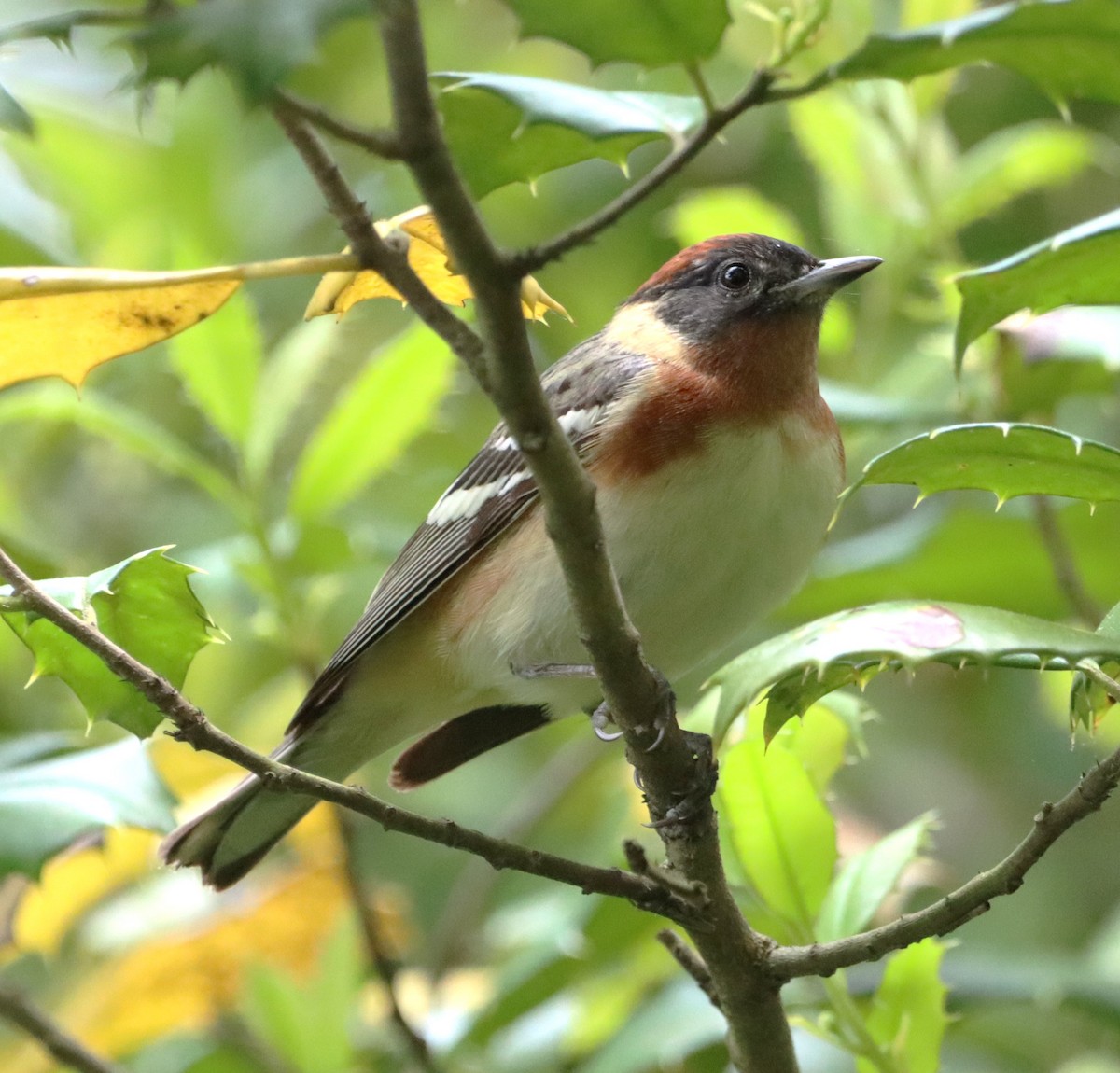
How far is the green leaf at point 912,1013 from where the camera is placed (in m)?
1.75

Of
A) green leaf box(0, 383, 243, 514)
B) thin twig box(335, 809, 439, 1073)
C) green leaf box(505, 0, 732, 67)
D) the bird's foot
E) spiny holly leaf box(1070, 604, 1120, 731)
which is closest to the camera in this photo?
green leaf box(505, 0, 732, 67)

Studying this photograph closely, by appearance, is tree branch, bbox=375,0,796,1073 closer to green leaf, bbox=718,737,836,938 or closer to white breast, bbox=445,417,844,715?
green leaf, bbox=718,737,836,938

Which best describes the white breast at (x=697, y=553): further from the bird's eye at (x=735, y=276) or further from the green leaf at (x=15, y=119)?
the green leaf at (x=15, y=119)

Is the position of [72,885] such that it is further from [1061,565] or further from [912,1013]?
[1061,565]

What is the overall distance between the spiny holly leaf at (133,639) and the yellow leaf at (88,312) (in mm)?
251

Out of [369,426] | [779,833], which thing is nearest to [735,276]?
[369,426]

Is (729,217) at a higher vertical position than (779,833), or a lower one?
higher

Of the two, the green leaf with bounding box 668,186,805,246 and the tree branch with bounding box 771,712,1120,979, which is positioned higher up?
the green leaf with bounding box 668,186,805,246

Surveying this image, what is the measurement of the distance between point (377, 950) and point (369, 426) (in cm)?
97

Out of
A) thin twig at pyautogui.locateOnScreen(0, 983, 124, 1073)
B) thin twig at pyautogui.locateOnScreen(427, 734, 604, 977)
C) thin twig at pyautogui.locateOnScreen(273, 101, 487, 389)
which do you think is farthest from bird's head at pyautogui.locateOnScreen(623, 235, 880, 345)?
thin twig at pyautogui.locateOnScreen(0, 983, 124, 1073)

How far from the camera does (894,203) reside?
303cm

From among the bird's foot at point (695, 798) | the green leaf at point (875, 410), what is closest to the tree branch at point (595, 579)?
the bird's foot at point (695, 798)

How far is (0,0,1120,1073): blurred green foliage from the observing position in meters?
1.40

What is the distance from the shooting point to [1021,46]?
1225 millimetres
